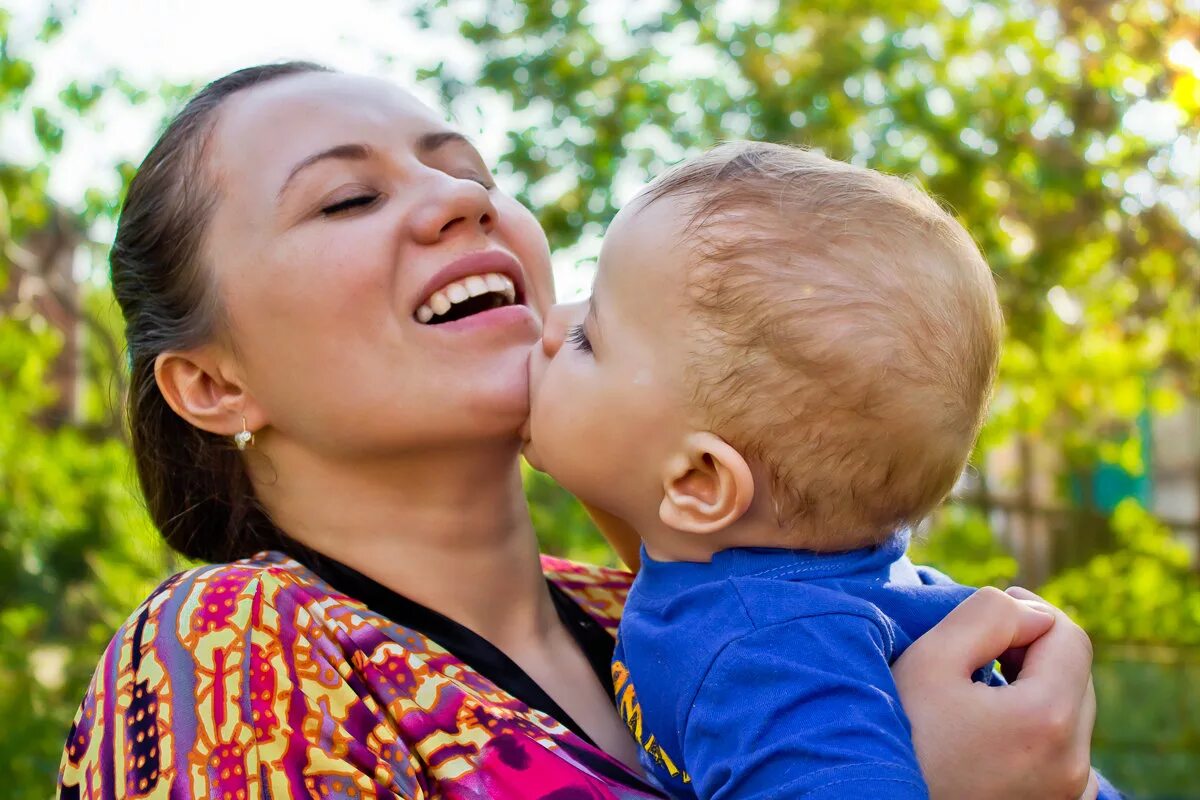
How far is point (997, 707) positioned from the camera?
5.30 feet

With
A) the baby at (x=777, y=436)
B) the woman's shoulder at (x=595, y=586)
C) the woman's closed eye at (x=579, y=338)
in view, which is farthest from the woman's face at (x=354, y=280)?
the woman's shoulder at (x=595, y=586)

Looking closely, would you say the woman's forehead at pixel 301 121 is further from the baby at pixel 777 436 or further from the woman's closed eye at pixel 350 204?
the baby at pixel 777 436

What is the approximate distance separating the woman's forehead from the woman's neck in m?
0.50

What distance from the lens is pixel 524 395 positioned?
78.3 inches

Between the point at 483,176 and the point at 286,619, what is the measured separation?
0.98m

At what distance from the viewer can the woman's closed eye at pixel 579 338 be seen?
1.80m

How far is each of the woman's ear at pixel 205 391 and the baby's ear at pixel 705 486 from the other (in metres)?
0.79

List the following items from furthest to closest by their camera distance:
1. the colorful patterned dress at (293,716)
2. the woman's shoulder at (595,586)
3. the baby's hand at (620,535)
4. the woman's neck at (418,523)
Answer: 1. the woman's shoulder at (595,586)
2. the baby's hand at (620,535)
3. the woman's neck at (418,523)
4. the colorful patterned dress at (293,716)

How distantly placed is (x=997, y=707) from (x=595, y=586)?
1.02 m

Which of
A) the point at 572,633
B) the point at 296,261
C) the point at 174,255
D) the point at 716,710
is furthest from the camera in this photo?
the point at 572,633

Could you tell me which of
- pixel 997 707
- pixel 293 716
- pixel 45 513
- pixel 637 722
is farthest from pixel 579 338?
pixel 45 513

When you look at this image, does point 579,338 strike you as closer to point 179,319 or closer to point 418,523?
point 418,523

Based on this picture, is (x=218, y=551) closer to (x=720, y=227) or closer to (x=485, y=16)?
(x=720, y=227)

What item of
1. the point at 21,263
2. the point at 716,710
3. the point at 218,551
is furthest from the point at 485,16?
the point at 716,710
